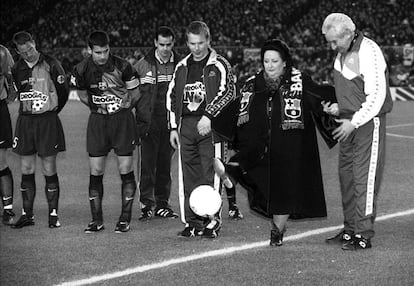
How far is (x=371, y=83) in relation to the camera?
7387mm

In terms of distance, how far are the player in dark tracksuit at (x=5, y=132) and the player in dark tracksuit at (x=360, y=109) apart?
3.69 metres

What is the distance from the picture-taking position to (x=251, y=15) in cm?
4000

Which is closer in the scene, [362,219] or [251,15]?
[362,219]

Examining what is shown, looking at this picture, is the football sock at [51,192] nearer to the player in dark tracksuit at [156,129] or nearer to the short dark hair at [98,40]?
the player in dark tracksuit at [156,129]

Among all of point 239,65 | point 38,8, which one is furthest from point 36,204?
point 38,8

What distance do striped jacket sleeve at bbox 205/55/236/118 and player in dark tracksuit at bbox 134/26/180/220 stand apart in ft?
4.76

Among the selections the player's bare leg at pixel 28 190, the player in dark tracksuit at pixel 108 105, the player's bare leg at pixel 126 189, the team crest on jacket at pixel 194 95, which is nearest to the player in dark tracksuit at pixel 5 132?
the player's bare leg at pixel 28 190

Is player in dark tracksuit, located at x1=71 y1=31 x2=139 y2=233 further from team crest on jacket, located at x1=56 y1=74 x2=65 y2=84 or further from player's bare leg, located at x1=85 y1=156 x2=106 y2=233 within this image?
team crest on jacket, located at x1=56 y1=74 x2=65 y2=84

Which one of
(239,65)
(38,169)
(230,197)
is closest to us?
(230,197)

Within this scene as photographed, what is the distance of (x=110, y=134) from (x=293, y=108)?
2052mm

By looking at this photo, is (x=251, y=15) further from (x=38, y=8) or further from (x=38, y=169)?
(x=38, y=169)

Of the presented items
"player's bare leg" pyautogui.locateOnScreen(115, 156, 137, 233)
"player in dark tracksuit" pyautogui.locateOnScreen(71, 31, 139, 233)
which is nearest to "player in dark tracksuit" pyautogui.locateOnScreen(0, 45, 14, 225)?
"player in dark tracksuit" pyautogui.locateOnScreen(71, 31, 139, 233)

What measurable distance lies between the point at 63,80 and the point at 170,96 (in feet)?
3.92

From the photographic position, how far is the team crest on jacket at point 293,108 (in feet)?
24.9
